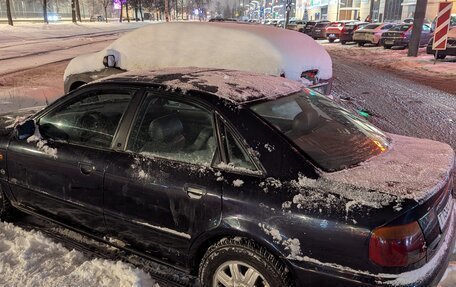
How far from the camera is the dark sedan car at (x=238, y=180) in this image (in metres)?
2.14

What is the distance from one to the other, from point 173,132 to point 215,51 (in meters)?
3.88

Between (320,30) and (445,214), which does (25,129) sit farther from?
(320,30)

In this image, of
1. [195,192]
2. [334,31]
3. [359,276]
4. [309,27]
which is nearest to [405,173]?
[359,276]

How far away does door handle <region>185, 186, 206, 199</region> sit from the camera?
8.27 ft

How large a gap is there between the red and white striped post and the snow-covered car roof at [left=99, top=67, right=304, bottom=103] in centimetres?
1378

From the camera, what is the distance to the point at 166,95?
9.47 feet

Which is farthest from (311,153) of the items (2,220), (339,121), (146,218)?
(2,220)

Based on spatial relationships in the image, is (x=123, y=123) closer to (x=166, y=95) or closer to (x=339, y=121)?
(x=166, y=95)

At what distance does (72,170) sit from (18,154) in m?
0.69

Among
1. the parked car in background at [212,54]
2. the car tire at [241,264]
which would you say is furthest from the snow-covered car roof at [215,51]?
the car tire at [241,264]

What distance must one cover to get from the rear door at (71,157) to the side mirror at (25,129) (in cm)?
5

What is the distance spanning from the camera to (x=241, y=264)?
2.41 metres

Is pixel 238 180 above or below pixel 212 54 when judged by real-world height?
below

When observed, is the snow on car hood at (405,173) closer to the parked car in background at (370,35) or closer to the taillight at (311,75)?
the taillight at (311,75)
